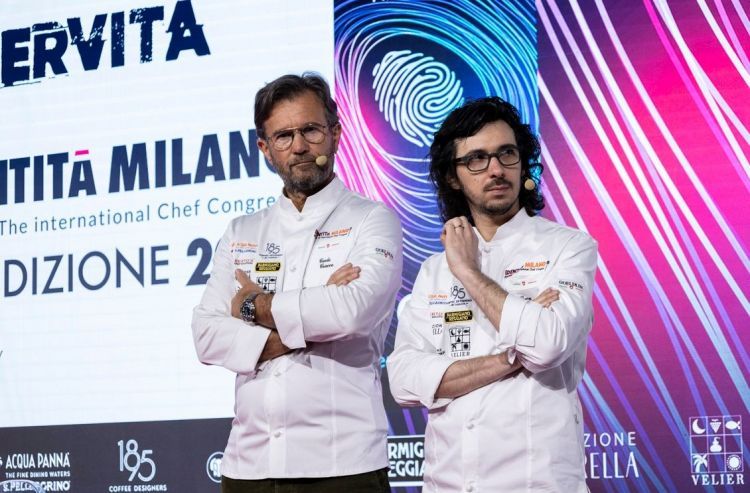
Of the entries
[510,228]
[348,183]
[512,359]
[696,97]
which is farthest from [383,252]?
[696,97]

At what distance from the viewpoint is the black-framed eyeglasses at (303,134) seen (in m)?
3.10

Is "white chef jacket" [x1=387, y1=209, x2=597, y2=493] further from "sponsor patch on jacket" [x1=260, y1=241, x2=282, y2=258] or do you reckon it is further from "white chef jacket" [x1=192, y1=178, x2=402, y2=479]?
"sponsor patch on jacket" [x1=260, y1=241, x2=282, y2=258]

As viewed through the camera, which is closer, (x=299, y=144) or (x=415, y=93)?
(x=299, y=144)

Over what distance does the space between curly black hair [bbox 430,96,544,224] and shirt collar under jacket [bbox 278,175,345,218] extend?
331mm

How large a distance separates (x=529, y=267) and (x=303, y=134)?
840 millimetres

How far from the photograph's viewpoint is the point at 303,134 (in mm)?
3098

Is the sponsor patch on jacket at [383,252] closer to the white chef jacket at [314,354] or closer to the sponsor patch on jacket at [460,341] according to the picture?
the white chef jacket at [314,354]

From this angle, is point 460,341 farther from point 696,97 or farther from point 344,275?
point 696,97

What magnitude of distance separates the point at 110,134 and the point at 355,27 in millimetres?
1411

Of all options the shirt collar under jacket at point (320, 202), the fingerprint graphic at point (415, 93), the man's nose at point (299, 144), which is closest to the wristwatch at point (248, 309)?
the shirt collar under jacket at point (320, 202)

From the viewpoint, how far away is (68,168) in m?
5.21

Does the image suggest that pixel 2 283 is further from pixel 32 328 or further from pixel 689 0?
pixel 689 0

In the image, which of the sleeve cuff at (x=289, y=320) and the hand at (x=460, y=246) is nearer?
the hand at (x=460, y=246)

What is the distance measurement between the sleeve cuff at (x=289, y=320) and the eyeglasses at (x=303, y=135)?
1.71ft
